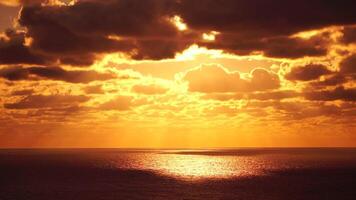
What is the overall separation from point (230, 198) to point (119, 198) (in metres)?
19.1

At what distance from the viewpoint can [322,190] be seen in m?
97.2

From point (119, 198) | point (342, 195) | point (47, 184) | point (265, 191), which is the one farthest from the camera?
point (47, 184)

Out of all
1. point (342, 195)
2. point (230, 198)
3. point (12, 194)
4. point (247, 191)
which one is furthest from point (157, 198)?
point (342, 195)

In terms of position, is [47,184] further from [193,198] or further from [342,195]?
[342,195]

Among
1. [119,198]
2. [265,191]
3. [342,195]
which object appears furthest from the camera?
[265,191]

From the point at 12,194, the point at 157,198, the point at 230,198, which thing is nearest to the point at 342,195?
the point at 230,198

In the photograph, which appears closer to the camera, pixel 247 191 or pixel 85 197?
pixel 85 197

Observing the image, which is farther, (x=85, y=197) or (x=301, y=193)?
(x=301, y=193)

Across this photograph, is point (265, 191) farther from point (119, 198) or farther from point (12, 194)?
point (12, 194)

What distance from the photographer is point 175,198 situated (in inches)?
3329

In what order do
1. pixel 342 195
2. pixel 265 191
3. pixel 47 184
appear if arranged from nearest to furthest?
pixel 342 195 → pixel 265 191 → pixel 47 184

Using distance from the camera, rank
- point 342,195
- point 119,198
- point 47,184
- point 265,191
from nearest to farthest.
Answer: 1. point 119,198
2. point 342,195
3. point 265,191
4. point 47,184

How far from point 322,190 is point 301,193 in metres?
7.58

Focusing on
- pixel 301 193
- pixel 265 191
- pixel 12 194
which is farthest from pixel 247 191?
pixel 12 194
